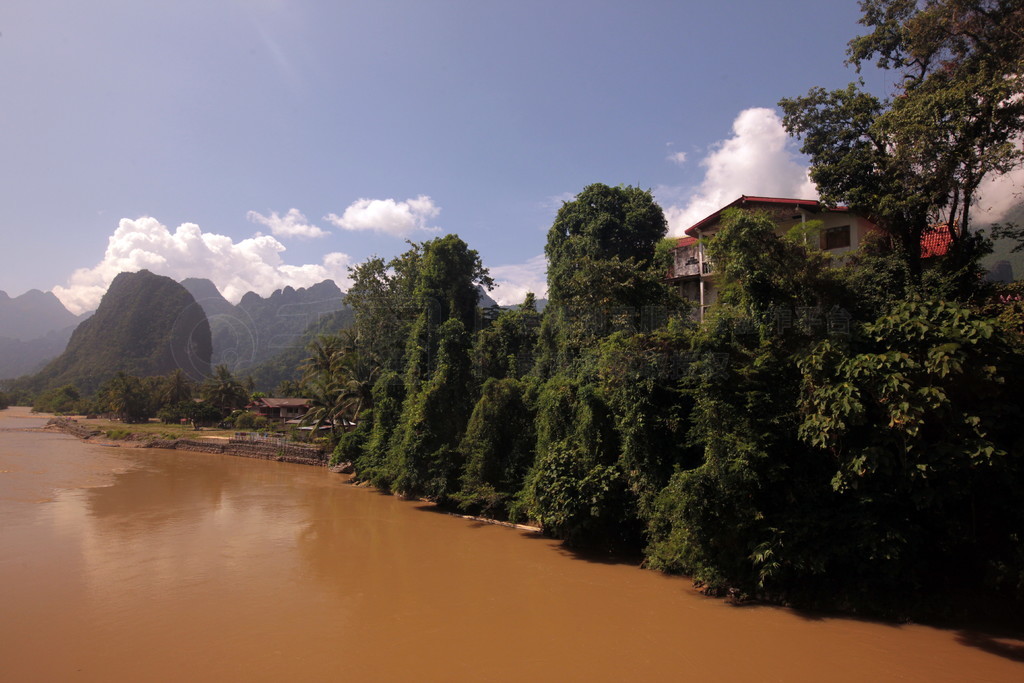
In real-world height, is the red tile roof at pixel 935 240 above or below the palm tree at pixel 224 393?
above

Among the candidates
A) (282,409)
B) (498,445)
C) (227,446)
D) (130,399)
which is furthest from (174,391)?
(498,445)

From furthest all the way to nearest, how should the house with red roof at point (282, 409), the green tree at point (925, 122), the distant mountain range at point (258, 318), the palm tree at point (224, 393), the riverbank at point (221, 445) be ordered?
the distant mountain range at point (258, 318) < the house with red roof at point (282, 409) < the palm tree at point (224, 393) < the riverbank at point (221, 445) < the green tree at point (925, 122)

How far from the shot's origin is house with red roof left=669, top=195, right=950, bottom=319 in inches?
595

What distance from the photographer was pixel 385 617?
9.06 meters

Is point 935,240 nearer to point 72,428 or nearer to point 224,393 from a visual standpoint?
point 224,393

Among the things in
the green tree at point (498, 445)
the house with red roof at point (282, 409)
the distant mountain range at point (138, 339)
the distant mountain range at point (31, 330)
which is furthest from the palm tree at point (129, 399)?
the distant mountain range at point (31, 330)

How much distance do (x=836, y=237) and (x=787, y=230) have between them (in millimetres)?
2428

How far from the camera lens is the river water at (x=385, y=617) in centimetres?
736

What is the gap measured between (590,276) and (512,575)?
7177 millimetres

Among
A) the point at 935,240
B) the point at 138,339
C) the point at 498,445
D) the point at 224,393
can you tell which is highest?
the point at 138,339

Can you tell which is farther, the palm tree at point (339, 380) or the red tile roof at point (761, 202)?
the palm tree at point (339, 380)

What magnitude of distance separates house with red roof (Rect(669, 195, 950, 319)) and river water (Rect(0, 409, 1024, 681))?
7.83 m

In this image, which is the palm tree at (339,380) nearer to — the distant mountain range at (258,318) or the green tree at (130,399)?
the green tree at (130,399)

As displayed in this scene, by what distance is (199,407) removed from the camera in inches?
1812
